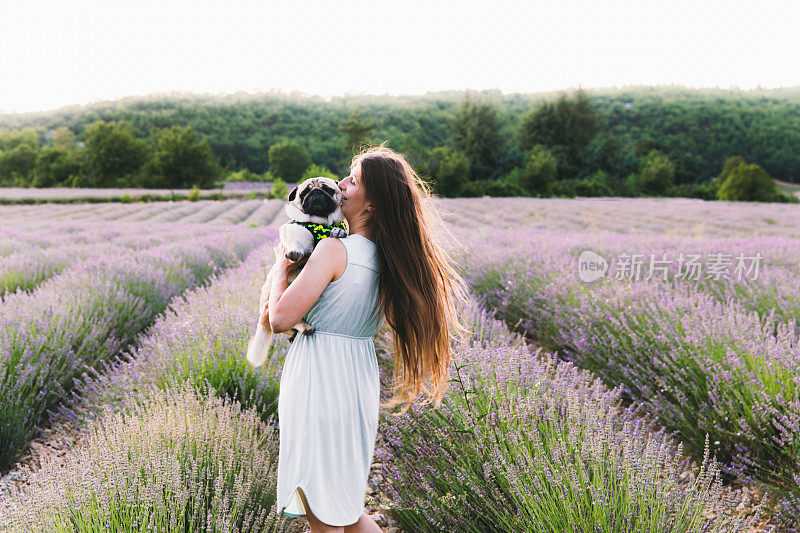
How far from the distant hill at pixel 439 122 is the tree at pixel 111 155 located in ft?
39.2

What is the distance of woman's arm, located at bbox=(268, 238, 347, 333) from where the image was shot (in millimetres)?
1332


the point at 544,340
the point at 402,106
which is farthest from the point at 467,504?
the point at 402,106

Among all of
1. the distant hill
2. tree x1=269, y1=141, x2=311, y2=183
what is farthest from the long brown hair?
tree x1=269, y1=141, x2=311, y2=183

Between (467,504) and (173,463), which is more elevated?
(173,463)

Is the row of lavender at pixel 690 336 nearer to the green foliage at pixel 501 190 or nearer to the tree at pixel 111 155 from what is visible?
the green foliage at pixel 501 190

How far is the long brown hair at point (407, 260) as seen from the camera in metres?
1.50

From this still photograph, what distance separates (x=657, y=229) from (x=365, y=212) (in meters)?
9.80

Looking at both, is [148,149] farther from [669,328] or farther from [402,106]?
[669,328]

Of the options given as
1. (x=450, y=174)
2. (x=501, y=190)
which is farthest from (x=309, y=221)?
(x=450, y=174)

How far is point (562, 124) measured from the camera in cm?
5122

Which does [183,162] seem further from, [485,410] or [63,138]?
[485,410]

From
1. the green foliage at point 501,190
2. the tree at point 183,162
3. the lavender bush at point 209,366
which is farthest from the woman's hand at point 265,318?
the tree at point 183,162

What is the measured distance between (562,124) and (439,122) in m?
20.1

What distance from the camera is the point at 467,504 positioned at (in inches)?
67.1
